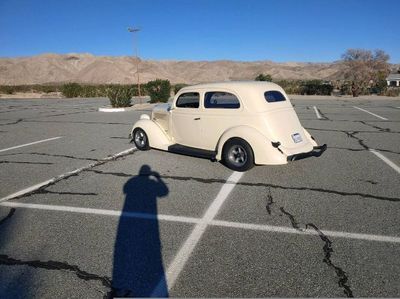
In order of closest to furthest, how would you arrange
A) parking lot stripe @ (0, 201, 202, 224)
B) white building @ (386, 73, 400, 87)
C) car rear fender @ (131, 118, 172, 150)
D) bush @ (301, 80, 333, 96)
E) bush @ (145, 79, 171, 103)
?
parking lot stripe @ (0, 201, 202, 224), car rear fender @ (131, 118, 172, 150), bush @ (145, 79, 171, 103), bush @ (301, 80, 333, 96), white building @ (386, 73, 400, 87)

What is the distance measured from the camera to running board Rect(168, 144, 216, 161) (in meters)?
6.63

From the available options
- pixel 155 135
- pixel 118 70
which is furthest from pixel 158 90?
pixel 118 70

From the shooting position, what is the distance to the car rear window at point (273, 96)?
6.60 m

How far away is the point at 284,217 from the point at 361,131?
7833 mm

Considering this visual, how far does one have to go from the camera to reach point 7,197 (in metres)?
5.21

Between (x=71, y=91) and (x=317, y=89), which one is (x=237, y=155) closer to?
(x=317, y=89)

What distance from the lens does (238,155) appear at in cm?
629

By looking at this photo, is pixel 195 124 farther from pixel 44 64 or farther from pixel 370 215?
pixel 44 64

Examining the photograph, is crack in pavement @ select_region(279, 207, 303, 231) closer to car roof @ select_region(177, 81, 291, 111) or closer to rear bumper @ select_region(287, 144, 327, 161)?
rear bumper @ select_region(287, 144, 327, 161)

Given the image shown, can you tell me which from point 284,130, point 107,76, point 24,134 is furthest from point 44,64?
point 284,130

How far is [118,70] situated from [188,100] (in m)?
102

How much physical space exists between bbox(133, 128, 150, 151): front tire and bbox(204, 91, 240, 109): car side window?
6.66 feet

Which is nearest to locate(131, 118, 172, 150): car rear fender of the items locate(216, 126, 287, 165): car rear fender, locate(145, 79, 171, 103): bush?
locate(216, 126, 287, 165): car rear fender

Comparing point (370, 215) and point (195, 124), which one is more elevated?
point (195, 124)
